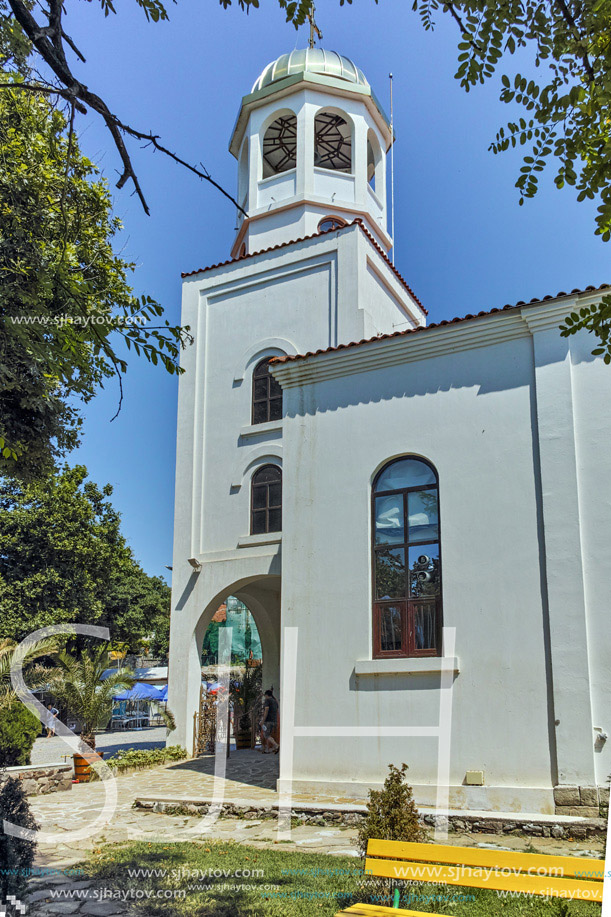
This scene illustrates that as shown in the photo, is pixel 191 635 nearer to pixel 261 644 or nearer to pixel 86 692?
pixel 86 692

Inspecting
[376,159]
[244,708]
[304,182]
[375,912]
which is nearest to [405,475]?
[375,912]

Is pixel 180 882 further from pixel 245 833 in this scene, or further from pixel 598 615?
pixel 598 615

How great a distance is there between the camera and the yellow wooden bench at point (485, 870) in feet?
13.8

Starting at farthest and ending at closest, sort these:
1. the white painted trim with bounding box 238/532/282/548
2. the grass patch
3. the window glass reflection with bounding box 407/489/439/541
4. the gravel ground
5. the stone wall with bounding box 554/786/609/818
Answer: the gravel ground → the white painted trim with bounding box 238/532/282/548 → the window glass reflection with bounding box 407/489/439/541 → the stone wall with bounding box 554/786/609/818 → the grass patch

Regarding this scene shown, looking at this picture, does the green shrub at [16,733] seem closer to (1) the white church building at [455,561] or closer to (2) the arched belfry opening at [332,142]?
(1) the white church building at [455,561]

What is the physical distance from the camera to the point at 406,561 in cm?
1022

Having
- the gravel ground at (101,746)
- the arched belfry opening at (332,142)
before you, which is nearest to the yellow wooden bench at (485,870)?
the gravel ground at (101,746)

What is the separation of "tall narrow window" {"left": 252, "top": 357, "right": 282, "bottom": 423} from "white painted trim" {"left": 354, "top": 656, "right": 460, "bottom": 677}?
7.34m

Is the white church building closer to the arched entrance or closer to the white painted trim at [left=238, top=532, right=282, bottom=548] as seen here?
the white painted trim at [left=238, top=532, right=282, bottom=548]

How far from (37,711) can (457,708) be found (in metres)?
8.52

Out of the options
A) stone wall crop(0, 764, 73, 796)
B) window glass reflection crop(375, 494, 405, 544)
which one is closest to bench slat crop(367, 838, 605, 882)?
window glass reflection crop(375, 494, 405, 544)

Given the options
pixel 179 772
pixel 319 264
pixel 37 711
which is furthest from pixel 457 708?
pixel 319 264

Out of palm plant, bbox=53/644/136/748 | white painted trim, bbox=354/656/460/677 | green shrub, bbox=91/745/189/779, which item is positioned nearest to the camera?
white painted trim, bbox=354/656/460/677

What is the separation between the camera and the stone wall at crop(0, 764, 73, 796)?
40.1 feet
